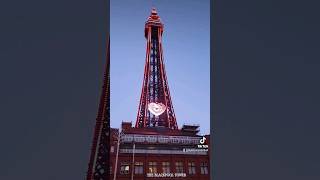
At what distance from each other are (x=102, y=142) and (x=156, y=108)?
16.6 metres

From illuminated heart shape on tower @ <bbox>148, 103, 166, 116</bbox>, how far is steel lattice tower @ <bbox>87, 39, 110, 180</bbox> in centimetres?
1567

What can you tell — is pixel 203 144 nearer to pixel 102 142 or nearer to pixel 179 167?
pixel 179 167

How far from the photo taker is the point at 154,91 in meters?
28.7

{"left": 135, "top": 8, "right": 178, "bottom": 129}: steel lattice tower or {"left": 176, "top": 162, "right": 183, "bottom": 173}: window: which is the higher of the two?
{"left": 135, "top": 8, "right": 178, "bottom": 129}: steel lattice tower

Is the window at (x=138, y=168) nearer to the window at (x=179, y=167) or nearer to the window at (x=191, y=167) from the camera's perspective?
the window at (x=179, y=167)

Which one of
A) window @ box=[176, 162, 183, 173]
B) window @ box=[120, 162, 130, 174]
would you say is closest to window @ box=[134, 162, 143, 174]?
window @ box=[120, 162, 130, 174]

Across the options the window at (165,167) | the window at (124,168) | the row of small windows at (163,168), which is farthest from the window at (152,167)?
the window at (124,168)

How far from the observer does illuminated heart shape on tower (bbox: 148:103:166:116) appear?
25.6 m

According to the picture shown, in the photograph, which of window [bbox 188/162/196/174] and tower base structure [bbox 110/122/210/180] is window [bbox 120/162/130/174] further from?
window [bbox 188/162/196/174]

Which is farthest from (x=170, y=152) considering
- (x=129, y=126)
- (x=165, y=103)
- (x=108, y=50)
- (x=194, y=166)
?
(x=108, y=50)

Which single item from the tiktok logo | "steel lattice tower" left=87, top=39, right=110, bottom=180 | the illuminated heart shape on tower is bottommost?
"steel lattice tower" left=87, top=39, right=110, bottom=180

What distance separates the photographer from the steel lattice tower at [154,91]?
26.4 meters

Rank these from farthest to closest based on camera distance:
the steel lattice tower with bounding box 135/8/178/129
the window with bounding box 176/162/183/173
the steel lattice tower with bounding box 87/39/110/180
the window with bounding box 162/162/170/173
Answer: the steel lattice tower with bounding box 135/8/178/129
the window with bounding box 176/162/183/173
the window with bounding box 162/162/170/173
the steel lattice tower with bounding box 87/39/110/180

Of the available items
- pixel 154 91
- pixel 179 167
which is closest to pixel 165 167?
pixel 179 167
